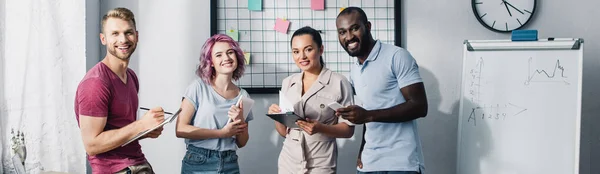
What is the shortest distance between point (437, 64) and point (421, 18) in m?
0.25

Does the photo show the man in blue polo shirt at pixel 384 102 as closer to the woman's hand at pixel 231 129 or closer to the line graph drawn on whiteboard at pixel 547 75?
the woman's hand at pixel 231 129

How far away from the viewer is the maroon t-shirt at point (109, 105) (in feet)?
6.12

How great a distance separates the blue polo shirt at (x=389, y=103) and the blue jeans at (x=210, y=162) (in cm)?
57

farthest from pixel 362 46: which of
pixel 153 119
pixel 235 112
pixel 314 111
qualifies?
pixel 153 119

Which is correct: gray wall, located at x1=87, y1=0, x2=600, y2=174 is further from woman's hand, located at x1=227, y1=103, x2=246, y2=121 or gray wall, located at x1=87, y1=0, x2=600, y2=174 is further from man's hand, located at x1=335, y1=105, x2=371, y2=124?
man's hand, located at x1=335, y1=105, x2=371, y2=124

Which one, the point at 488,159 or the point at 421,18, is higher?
the point at 421,18

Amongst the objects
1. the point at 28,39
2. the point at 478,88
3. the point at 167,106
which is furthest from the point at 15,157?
the point at 478,88

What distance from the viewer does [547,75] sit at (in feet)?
9.34

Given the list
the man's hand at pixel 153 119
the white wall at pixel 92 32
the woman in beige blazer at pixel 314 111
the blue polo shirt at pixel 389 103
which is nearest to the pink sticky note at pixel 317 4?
the woman in beige blazer at pixel 314 111

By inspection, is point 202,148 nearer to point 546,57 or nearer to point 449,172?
point 449,172

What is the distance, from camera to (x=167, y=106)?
325 cm

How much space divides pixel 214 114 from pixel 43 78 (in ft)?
2.64

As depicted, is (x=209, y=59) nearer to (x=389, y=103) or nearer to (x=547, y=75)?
(x=389, y=103)

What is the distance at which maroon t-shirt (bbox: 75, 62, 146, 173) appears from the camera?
1866mm
